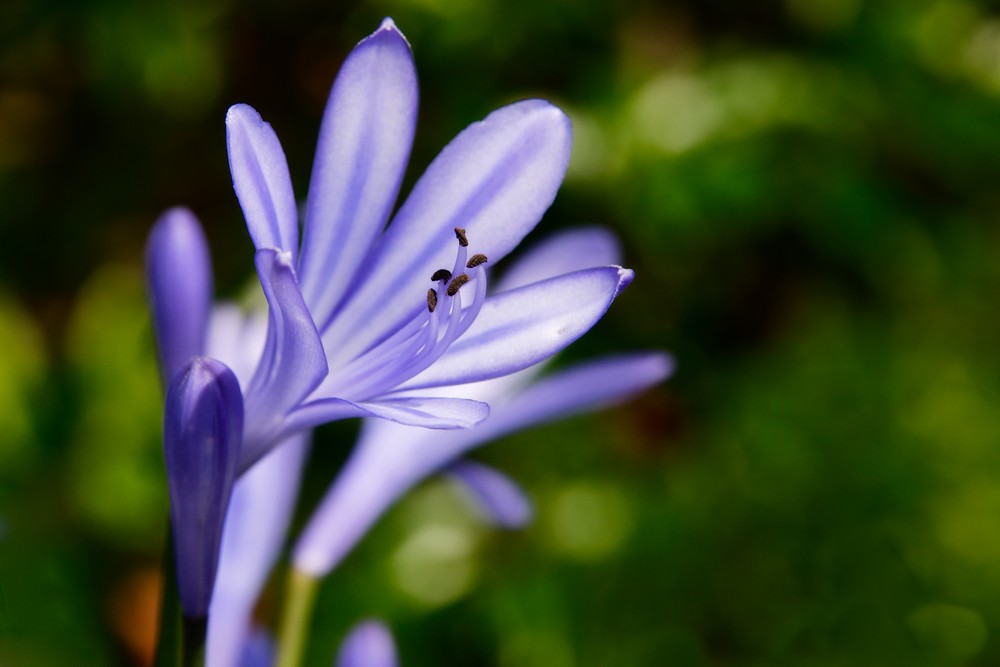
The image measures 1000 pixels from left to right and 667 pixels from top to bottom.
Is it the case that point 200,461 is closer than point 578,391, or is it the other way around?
point 200,461

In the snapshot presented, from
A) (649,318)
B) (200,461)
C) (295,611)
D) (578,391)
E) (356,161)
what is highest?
(356,161)

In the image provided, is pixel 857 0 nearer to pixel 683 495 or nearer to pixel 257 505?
pixel 683 495

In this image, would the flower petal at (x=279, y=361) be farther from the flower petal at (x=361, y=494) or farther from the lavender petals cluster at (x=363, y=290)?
the flower petal at (x=361, y=494)

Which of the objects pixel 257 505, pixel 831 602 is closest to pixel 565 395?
pixel 257 505

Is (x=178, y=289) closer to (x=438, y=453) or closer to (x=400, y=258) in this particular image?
(x=400, y=258)

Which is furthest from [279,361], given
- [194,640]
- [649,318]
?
[649,318]

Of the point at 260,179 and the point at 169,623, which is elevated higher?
the point at 260,179

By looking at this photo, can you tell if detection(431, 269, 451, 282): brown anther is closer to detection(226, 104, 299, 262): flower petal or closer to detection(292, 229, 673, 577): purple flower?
detection(226, 104, 299, 262): flower petal

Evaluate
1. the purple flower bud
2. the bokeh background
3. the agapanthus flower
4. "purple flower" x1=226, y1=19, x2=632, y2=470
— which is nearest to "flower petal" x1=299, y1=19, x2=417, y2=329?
"purple flower" x1=226, y1=19, x2=632, y2=470
